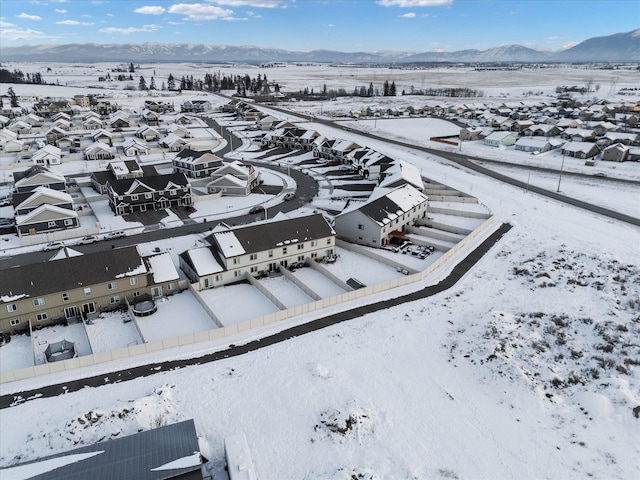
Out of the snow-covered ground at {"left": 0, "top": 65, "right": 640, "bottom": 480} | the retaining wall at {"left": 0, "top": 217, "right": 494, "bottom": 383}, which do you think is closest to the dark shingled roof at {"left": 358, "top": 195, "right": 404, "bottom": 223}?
the retaining wall at {"left": 0, "top": 217, "right": 494, "bottom": 383}

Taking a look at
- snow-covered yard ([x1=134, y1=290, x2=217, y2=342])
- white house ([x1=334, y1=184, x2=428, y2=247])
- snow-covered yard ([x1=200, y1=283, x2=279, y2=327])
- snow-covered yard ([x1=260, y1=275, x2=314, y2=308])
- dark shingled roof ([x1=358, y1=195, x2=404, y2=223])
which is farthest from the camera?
A: dark shingled roof ([x1=358, y1=195, x2=404, y2=223])

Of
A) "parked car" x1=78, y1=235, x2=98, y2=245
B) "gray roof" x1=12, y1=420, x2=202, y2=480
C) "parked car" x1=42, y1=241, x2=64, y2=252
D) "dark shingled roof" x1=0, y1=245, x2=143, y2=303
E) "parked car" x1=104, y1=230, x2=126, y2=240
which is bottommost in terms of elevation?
"parked car" x1=42, y1=241, x2=64, y2=252

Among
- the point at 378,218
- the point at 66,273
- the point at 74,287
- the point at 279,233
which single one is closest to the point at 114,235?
the point at 66,273

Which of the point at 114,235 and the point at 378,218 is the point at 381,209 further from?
the point at 114,235

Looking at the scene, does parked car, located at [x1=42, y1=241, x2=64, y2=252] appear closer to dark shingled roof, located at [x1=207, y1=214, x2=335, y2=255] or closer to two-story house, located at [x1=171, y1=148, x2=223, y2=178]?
dark shingled roof, located at [x1=207, y1=214, x2=335, y2=255]

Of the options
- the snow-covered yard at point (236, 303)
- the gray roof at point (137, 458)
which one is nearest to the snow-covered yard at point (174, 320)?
the snow-covered yard at point (236, 303)
